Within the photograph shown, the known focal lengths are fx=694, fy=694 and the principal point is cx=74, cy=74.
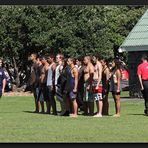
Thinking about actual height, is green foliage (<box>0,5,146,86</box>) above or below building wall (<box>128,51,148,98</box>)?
above

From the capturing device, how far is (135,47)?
35.0 metres

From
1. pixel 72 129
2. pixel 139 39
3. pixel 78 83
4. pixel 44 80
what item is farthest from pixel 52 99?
pixel 139 39

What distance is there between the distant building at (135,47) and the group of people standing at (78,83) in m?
12.8

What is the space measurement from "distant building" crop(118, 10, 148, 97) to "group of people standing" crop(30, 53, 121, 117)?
503 inches

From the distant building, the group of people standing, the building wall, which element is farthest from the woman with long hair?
the building wall

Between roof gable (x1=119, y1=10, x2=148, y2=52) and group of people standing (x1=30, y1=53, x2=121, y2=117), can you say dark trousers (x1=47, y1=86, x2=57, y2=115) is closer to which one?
group of people standing (x1=30, y1=53, x2=121, y2=117)

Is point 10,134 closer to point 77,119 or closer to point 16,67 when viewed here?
point 77,119

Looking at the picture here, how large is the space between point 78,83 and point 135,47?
14054mm

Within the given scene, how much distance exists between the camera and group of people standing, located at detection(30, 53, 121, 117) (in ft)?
66.5

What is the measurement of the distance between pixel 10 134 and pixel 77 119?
453 centimetres

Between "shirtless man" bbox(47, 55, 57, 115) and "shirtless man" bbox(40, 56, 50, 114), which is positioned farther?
"shirtless man" bbox(40, 56, 50, 114)

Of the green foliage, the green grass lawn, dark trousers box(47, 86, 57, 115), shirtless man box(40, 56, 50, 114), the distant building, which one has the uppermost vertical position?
the green foliage

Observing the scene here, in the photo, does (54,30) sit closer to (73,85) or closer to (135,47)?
(135,47)

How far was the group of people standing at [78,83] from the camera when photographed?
20.3m
